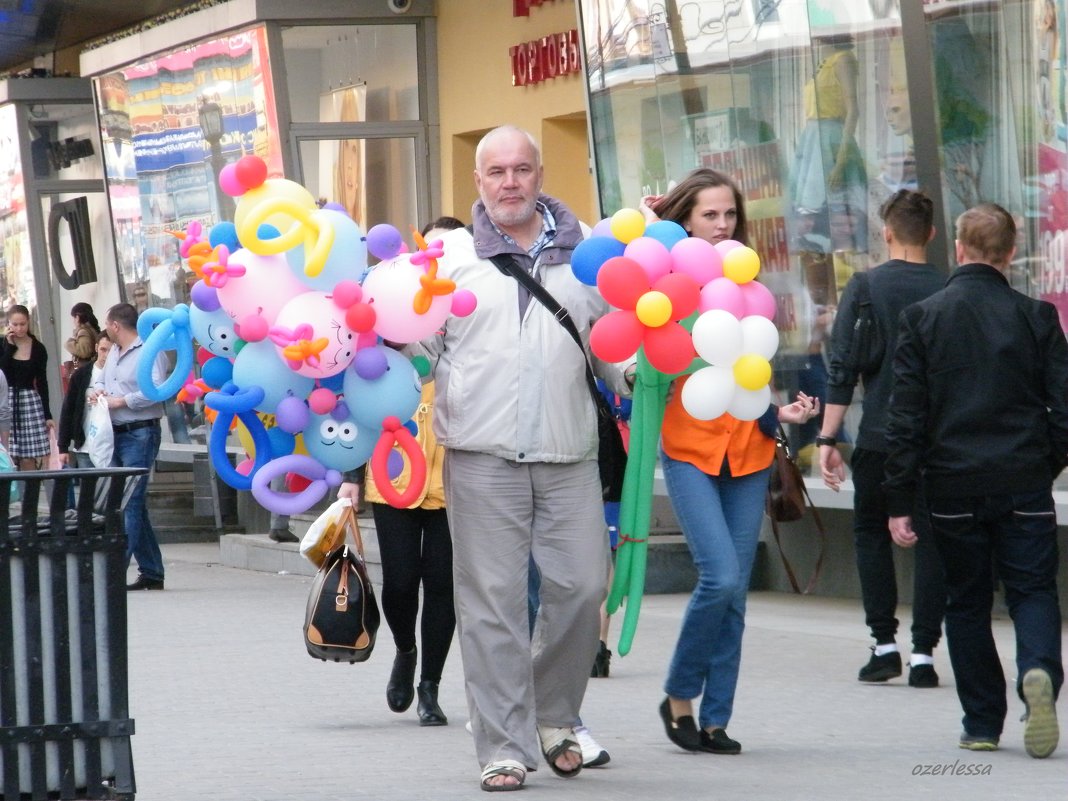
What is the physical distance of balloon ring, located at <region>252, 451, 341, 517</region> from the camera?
5805mm

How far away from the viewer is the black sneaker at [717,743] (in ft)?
21.1

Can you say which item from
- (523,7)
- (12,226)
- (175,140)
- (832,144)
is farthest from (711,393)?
(12,226)

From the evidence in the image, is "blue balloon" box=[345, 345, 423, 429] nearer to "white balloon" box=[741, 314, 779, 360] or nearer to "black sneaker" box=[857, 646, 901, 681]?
"white balloon" box=[741, 314, 779, 360]

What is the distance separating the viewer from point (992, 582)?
6305mm

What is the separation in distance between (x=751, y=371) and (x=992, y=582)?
1165 millimetres

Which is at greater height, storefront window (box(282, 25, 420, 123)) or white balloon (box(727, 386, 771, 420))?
storefront window (box(282, 25, 420, 123))

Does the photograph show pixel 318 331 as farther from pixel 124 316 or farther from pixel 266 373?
pixel 124 316

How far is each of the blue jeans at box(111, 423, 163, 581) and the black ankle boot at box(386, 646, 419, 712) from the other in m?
5.69

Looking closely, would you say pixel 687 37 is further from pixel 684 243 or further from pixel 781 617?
pixel 684 243

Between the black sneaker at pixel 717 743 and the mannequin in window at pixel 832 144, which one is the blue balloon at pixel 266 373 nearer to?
the black sneaker at pixel 717 743

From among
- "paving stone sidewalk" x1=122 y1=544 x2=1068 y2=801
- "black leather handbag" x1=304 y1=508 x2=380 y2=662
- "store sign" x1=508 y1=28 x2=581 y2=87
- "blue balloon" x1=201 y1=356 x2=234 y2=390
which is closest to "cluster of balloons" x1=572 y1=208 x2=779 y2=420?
"blue balloon" x1=201 y1=356 x2=234 y2=390

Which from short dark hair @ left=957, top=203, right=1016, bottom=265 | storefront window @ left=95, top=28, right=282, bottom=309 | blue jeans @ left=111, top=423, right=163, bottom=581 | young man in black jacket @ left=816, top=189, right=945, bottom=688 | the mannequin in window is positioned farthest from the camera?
storefront window @ left=95, top=28, right=282, bottom=309

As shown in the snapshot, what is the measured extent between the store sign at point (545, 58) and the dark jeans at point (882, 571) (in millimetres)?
6848

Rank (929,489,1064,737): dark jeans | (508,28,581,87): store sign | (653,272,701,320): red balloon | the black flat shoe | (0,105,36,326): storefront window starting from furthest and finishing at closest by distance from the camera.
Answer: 1. (0,105,36,326): storefront window
2. (508,28,581,87): store sign
3. the black flat shoe
4. (929,489,1064,737): dark jeans
5. (653,272,701,320): red balloon
